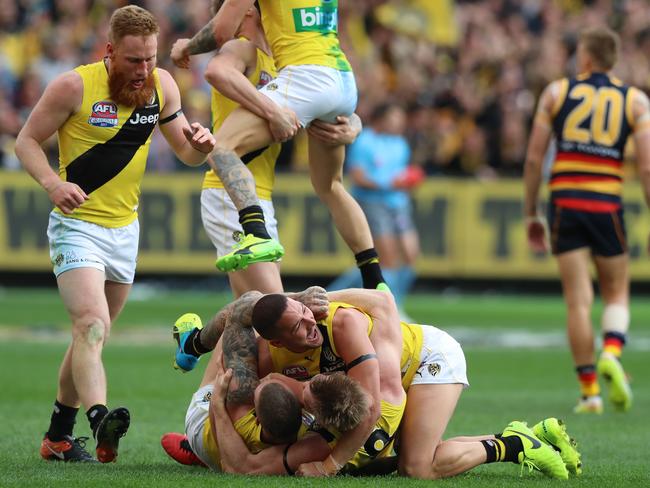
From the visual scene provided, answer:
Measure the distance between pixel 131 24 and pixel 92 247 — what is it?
1248 millimetres

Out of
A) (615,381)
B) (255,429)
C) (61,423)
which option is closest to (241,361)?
(255,429)

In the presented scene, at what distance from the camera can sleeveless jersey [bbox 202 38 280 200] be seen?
824cm

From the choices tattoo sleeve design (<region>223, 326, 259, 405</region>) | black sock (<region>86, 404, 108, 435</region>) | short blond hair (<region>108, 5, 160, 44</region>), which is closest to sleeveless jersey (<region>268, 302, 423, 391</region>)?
tattoo sleeve design (<region>223, 326, 259, 405</region>)

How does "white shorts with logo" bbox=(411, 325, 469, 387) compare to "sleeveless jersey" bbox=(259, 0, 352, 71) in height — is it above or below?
below

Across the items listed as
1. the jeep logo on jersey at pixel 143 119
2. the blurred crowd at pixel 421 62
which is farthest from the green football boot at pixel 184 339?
the blurred crowd at pixel 421 62

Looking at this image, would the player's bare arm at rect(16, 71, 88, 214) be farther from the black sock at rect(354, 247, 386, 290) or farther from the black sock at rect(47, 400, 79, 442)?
the black sock at rect(354, 247, 386, 290)

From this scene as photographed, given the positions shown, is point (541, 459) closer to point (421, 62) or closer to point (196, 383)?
point (196, 383)

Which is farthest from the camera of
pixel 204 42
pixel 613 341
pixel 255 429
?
pixel 613 341

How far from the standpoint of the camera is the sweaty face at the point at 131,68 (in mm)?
7035

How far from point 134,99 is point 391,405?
2216mm

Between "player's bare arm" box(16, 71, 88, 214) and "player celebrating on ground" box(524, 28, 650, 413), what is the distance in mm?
4410

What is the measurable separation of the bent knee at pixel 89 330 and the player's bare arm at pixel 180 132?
1.17 metres

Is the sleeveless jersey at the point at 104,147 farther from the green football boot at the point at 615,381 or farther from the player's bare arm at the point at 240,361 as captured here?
the green football boot at the point at 615,381

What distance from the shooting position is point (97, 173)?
736cm
